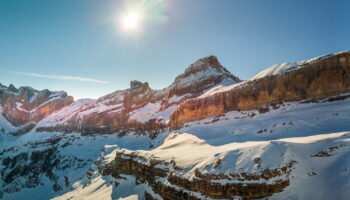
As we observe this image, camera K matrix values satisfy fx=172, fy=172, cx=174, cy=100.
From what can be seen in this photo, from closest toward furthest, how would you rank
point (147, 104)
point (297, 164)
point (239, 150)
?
1. point (297, 164)
2. point (239, 150)
3. point (147, 104)

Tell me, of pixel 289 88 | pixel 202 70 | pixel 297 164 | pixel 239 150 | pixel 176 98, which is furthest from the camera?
pixel 202 70

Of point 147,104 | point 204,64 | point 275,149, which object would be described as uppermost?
point 204,64

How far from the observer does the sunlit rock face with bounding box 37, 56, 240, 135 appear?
5432 cm

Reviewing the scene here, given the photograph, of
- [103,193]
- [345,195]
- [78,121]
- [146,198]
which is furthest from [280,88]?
[78,121]

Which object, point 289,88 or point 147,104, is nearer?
point 289,88

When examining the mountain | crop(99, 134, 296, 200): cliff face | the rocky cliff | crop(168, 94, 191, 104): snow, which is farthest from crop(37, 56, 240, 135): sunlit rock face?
the rocky cliff

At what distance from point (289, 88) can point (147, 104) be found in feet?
181

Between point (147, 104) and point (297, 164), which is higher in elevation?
point (147, 104)

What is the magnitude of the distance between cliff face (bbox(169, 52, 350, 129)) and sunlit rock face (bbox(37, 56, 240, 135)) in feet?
62.4

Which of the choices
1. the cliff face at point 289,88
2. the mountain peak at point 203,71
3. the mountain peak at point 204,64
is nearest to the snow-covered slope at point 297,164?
the cliff face at point 289,88

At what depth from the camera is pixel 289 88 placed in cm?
2123

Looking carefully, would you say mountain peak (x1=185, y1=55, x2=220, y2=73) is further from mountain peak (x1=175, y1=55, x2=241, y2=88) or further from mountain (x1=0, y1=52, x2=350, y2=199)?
mountain (x1=0, y1=52, x2=350, y2=199)

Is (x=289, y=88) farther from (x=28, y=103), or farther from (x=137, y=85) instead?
(x=28, y=103)

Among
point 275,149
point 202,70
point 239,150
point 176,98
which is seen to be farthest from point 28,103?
point 275,149
